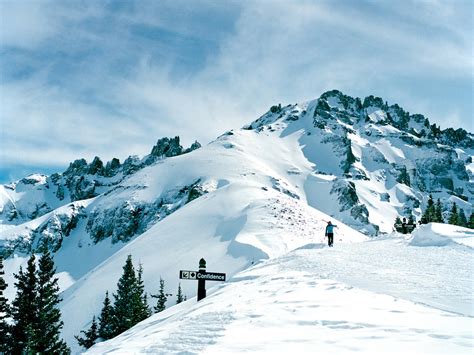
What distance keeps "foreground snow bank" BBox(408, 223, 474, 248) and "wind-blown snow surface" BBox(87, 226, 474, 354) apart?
3208 millimetres

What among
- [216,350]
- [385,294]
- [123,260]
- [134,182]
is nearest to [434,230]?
[385,294]

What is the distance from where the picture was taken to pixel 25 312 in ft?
84.6

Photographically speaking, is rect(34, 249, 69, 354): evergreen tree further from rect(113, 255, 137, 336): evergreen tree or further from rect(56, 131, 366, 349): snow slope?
rect(56, 131, 366, 349): snow slope

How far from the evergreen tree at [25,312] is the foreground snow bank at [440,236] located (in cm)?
2007

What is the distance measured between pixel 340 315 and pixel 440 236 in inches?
509

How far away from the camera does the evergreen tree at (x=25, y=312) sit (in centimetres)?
2366

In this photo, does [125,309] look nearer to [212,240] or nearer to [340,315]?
[212,240]

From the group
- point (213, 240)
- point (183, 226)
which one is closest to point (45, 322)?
point (213, 240)

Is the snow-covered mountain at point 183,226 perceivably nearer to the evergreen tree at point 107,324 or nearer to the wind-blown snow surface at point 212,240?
the wind-blown snow surface at point 212,240

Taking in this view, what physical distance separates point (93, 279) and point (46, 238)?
121222 mm

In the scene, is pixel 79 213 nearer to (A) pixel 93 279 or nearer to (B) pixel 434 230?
(A) pixel 93 279

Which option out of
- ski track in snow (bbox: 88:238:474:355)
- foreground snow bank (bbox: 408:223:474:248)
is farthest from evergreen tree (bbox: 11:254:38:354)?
foreground snow bank (bbox: 408:223:474:248)

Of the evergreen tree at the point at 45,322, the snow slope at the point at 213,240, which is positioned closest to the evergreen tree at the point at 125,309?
the evergreen tree at the point at 45,322

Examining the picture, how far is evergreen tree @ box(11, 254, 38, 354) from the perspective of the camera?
2366 centimetres
